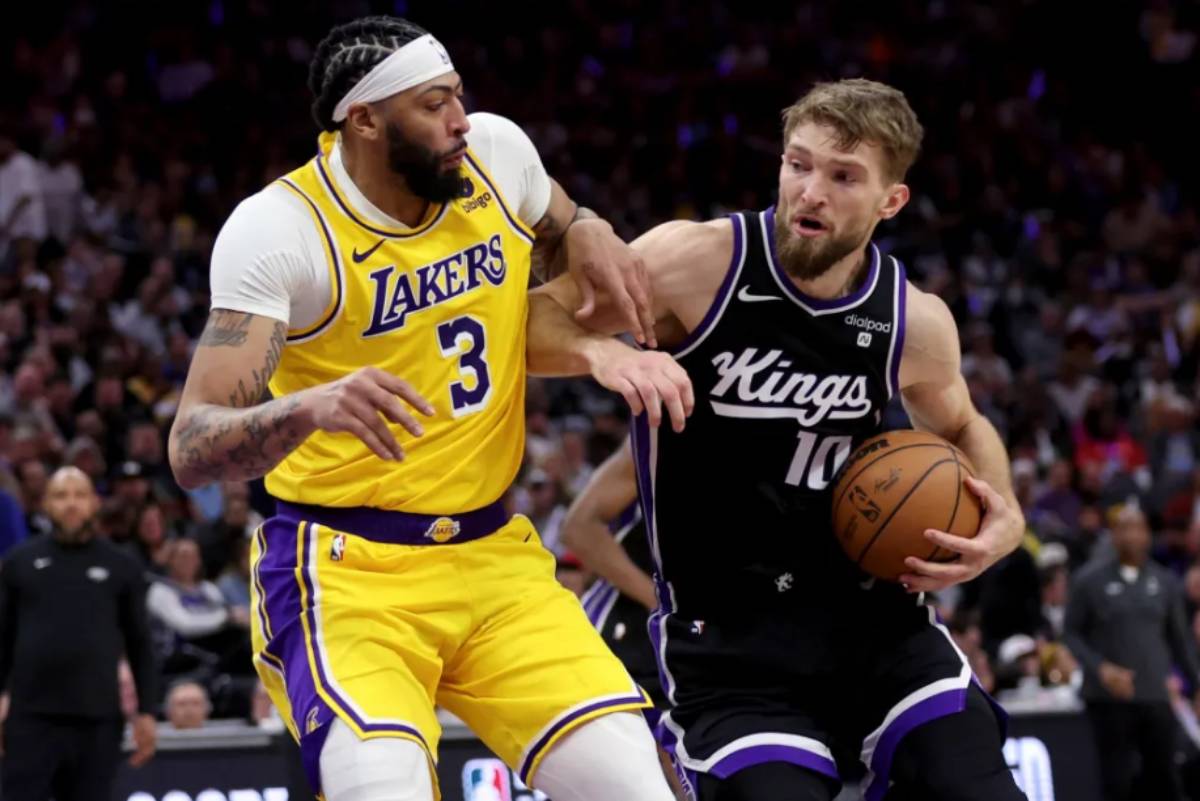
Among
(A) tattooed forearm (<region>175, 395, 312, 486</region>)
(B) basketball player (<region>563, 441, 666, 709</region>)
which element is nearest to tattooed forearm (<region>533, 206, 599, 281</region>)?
(A) tattooed forearm (<region>175, 395, 312, 486</region>)

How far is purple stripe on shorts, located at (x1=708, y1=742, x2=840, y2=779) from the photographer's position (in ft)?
15.1

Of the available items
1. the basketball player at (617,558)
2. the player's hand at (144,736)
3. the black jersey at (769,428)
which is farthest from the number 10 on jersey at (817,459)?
the player's hand at (144,736)

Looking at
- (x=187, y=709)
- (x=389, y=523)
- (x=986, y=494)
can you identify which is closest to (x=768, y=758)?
(x=986, y=494)

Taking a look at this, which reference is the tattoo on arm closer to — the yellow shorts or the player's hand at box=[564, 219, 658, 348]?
the yellow shorts

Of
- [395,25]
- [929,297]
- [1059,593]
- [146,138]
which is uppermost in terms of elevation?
[395,25]

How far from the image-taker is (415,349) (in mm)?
4379

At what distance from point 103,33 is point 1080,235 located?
9.70m

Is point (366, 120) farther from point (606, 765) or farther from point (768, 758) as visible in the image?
point (768, 758)

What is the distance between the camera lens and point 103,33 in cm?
1755

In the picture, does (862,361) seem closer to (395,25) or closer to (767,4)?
(395,25)

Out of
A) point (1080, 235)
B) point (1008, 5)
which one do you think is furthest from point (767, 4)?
point (1080, 235)

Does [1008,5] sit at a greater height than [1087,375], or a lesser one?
greater

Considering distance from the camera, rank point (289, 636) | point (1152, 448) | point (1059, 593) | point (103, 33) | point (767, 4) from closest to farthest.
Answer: point (289, 636)
point (1059, 593)
point (1152, 448)
point (103, 33)
point (767, 4)

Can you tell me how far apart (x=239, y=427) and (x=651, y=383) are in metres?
0.90
